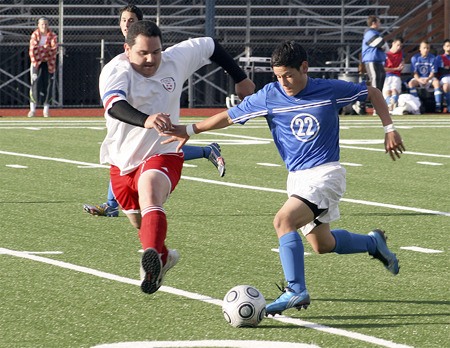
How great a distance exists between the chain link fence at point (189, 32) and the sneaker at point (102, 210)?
50.5ft

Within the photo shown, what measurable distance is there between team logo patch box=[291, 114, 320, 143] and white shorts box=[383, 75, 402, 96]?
19.1 m

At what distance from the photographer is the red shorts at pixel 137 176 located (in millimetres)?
7500

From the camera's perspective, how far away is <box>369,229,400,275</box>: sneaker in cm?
771

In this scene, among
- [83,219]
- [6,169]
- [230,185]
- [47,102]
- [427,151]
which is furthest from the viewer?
[47,102]

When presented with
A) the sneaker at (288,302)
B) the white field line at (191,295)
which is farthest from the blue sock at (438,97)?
the sneaker at (288,302)

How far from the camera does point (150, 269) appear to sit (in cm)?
661

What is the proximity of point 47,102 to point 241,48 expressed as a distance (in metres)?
5.89

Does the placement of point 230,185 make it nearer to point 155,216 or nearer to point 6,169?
point 6,169

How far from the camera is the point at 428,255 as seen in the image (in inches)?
348

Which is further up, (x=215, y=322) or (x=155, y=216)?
(x=155, y=216)

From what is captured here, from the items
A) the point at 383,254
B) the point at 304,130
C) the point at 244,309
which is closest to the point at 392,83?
the point at 383,254

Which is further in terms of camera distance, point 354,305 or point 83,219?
point 83,219

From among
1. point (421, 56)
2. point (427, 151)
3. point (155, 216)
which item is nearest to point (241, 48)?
point (421, 56)

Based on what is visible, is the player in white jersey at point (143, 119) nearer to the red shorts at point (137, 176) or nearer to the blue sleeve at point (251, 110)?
the red shorts at point (137, 176)
